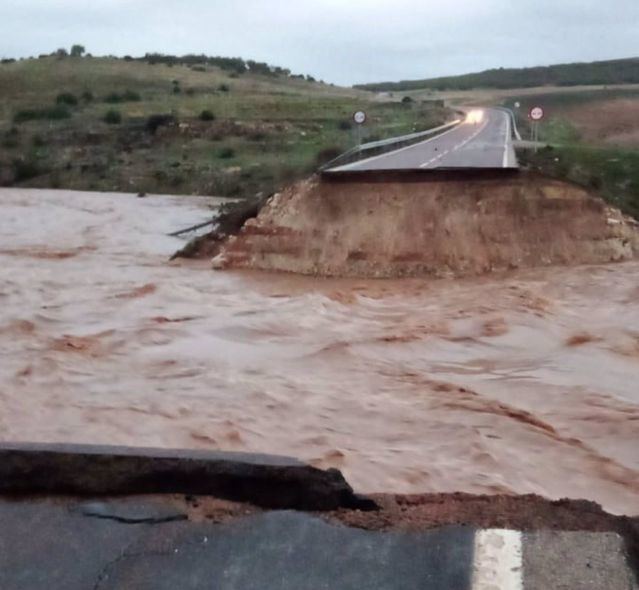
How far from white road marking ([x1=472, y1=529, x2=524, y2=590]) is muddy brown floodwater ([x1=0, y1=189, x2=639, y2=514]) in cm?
365

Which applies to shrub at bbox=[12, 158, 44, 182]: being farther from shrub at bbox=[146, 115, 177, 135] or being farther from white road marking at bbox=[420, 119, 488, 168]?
white road marking at bbox=[420, 119, 488, 168]

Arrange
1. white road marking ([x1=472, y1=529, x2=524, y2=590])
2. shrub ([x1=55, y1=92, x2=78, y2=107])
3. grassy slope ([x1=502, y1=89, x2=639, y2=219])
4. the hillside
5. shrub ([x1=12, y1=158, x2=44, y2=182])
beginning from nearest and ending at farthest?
white road marking ([x1=472, y1=529, x2=524, y2=590]), grassy slope ([x1=502, y1=89, x2=639, y2=219]), shrub ([x1=12, y1=158, x2=44, y2=182]), shrub ([x1=55, y1=92, x2=78, y2=107]), the hillside

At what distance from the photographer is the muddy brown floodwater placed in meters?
9.38

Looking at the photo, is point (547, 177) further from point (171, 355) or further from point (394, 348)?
point (171, 355)

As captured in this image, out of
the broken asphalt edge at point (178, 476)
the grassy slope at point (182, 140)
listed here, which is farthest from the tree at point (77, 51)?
the broken asphalt edge at point (178, 476)

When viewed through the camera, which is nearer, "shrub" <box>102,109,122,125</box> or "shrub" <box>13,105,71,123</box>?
"shrub" <box>102,109,122,125</box>

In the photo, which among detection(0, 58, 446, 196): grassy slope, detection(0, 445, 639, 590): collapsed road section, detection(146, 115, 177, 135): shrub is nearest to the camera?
detection(0, 445, 639, 590): collapsed road section

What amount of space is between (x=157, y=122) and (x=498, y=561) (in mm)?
49286

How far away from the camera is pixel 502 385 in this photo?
1191cm

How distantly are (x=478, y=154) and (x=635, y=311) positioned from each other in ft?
49.6

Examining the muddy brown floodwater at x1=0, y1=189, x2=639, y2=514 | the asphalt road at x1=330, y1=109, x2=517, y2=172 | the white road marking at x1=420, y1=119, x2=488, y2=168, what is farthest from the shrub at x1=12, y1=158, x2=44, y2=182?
the muddy brown floodwater at x1=0, y1=189, x2=639, y2=514

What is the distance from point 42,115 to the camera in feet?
196

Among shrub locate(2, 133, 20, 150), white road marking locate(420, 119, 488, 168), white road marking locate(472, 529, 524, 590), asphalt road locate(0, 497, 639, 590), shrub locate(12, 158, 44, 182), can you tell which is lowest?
shrub locate(12, 158, 44, 182)

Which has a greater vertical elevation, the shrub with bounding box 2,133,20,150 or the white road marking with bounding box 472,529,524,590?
the white road marking with bounding box 472,529,524,590
